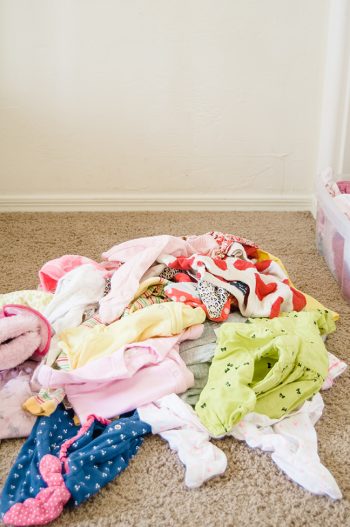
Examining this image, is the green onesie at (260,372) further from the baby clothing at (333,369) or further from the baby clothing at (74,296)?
the baby clothing at (74,296)

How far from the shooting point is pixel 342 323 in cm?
134

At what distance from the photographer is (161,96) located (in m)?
1.89

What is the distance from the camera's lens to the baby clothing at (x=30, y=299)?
1.30 m

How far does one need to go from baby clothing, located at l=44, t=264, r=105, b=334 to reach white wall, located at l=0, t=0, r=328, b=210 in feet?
2.48

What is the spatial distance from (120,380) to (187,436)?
17 centimetres

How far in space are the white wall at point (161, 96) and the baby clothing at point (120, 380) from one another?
1.01 metres

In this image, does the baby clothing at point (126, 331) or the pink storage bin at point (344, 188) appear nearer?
the baby clothing at point (126, 331)

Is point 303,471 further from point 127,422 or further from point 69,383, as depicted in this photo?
point 69,383

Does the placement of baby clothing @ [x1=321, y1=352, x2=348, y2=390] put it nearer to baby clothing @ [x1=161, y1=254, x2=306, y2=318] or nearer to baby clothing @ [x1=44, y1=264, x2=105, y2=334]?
baby clothing @ [x1=161, y1=254, x2=306, y2=318]

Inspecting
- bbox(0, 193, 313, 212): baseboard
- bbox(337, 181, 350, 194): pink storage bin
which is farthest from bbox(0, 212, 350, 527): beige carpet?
bbox(0, 193, 313, 212): baseboard

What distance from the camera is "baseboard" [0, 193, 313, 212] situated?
2.01m

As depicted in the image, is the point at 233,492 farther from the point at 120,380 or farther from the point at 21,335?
the point at 21,335

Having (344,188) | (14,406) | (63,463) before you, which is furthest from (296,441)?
(344,188)

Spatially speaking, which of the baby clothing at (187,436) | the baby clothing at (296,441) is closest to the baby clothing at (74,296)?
the baby clothing at (187,436)
